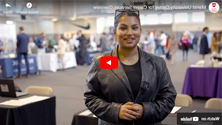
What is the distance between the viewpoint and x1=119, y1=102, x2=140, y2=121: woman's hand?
1.15 m

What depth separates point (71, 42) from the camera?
15133 mm

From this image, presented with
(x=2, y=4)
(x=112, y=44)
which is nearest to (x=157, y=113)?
(x=2, y=4)

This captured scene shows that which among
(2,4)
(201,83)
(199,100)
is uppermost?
(2,4)

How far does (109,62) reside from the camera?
49.6 inches

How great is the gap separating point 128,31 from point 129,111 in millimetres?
372

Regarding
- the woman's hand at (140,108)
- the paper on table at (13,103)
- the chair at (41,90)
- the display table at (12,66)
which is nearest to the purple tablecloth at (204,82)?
the chair at (41,90)

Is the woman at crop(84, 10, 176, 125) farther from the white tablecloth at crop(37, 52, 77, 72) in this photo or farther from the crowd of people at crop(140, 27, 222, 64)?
the white tablecloth at crop(37, 52, 77, 72)

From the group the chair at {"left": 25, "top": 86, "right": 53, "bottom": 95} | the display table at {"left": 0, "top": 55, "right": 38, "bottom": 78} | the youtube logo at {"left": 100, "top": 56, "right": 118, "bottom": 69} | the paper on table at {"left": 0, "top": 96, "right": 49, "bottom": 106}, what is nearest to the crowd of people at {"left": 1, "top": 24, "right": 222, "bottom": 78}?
the display table at {"left": 0, "top": 55, "right": 38, "bottom": 78}

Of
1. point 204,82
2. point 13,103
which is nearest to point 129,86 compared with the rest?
point 13,103

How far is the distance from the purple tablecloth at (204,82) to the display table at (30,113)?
11.0ft

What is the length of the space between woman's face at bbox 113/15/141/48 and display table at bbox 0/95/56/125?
1.73 metres

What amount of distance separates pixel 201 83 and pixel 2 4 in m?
5.27

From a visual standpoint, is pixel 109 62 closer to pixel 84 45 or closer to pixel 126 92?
pixel 126 92

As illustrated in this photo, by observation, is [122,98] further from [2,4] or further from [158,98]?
[2,4]
